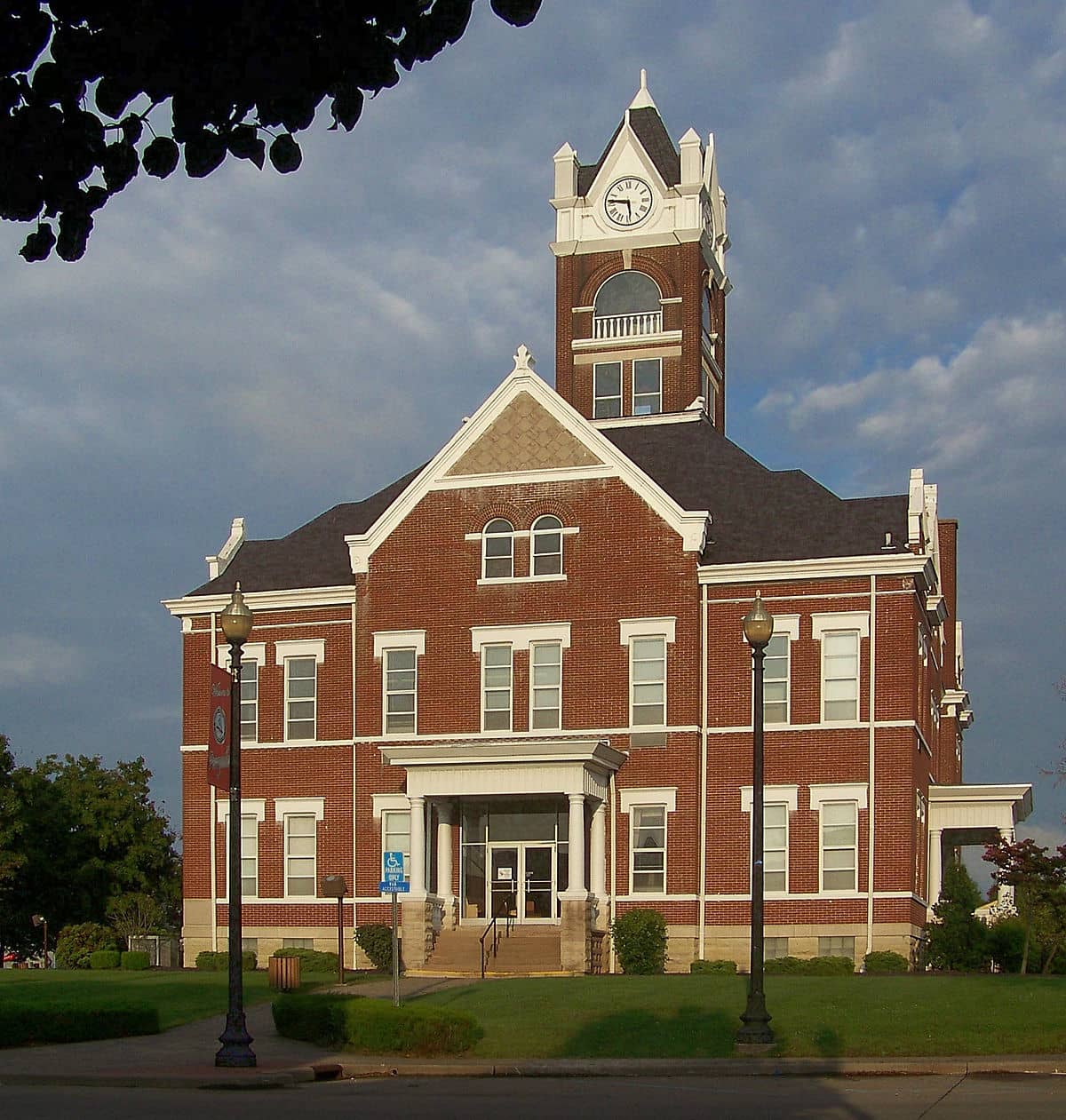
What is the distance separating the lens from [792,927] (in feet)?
142

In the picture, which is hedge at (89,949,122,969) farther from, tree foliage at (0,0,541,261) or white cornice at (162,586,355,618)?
tree foliage at (0,0,541,261)

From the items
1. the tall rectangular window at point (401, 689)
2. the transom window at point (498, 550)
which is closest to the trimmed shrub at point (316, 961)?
the tall rectangular window at point (401, 689)

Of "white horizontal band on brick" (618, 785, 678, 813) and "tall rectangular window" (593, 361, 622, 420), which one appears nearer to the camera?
"white horizontal band on brick" (618, 785, 678, 813)

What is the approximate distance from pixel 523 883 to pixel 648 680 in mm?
5923

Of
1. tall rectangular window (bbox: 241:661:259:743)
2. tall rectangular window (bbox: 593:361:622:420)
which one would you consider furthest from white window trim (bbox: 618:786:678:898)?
tall rectangular window (bbox: 593:361:622:420)

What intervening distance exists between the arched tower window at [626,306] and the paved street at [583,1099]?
36728 mm

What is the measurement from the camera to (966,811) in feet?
157

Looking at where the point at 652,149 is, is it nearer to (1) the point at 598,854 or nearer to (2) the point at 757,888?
(1) the point at 598,854

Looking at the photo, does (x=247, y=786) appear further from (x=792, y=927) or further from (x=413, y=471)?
(x=792, y=927)

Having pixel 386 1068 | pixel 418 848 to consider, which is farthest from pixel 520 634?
pixel 386 1068

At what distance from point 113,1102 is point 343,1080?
4225 millimetres

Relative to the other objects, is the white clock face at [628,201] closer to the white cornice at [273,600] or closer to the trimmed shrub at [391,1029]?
the white cornice at [273,600]

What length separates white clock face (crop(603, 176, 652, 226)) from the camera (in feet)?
192

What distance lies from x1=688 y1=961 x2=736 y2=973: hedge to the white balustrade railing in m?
22.1
